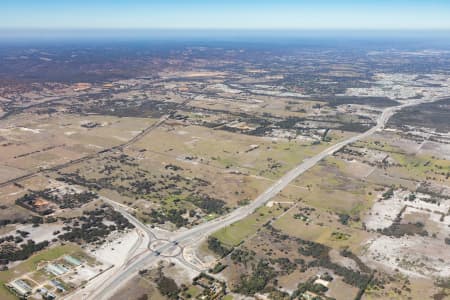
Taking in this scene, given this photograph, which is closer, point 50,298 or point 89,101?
point 50,298

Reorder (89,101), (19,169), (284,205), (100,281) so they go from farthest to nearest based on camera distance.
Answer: (89,101), (19,169), (284,205), (100,281)

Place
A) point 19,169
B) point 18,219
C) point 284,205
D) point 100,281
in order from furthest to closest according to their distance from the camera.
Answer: point 19,169
point 284,205
point 18,219
point 100,281

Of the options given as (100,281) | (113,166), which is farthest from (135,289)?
(113,166)

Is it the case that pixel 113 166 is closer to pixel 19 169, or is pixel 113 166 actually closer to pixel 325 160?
pixel 19 169

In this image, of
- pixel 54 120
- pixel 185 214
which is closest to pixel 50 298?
pixel 185 214

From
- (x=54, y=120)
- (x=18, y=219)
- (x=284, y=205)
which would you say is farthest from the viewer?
(x=54, y=120)

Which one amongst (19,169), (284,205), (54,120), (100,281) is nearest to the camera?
(100,281)

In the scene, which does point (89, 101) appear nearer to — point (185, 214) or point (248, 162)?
point (248, 162)

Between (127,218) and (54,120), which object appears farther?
(54,120)
